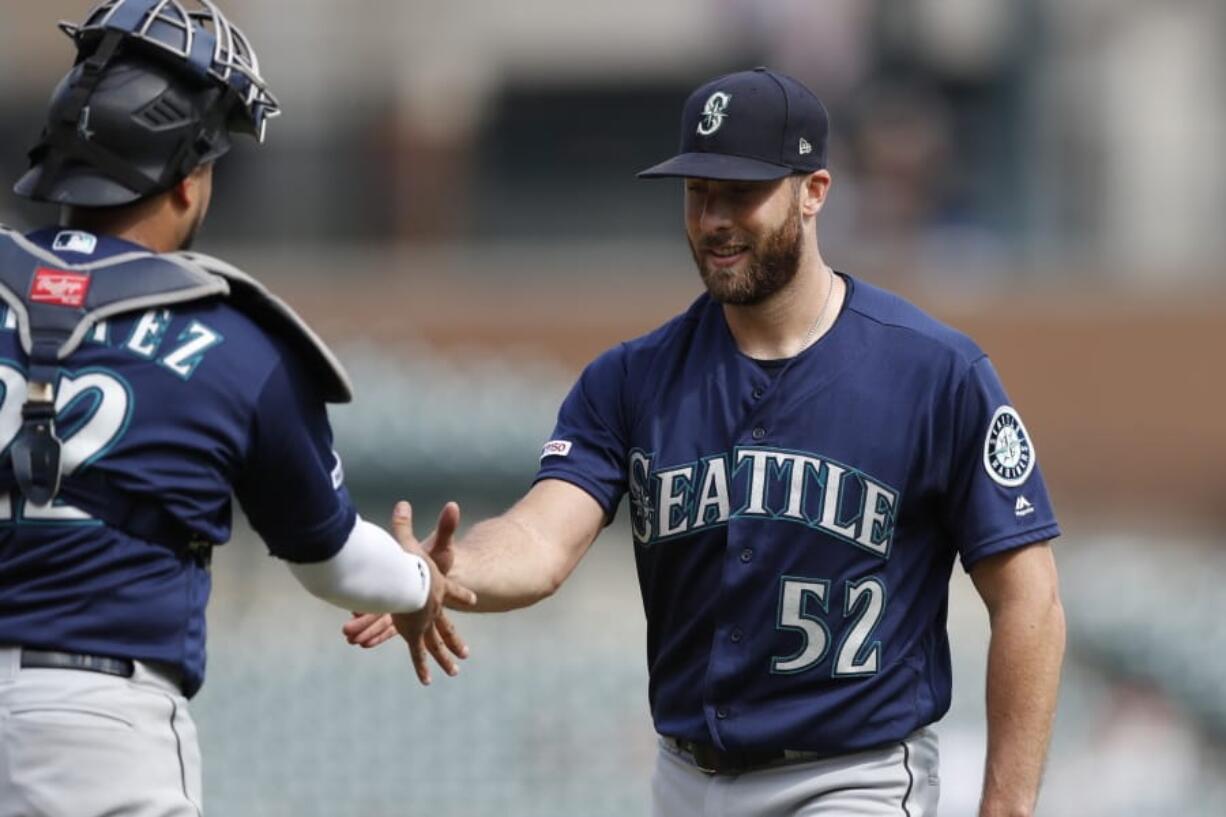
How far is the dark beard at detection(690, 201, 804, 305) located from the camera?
4.85 metres

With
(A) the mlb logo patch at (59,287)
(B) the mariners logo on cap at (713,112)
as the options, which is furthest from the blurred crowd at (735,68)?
(A) the mlb logo patch at (59,287)

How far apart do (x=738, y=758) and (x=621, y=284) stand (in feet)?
42.9

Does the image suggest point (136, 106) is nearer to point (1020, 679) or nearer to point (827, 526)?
point (827, 526)

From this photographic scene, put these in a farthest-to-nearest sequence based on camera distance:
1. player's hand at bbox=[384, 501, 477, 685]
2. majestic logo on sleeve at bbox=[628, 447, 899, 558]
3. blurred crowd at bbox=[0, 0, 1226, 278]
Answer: blurred crowd at bbox=[0, 0, 1226, 278]
majestic logo on sleeve at bbox=[628, 447, 899, 558]
player's hand at bbox=[384, 501, 477, 685]

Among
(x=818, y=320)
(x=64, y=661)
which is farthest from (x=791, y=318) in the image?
(x=64, y=661)

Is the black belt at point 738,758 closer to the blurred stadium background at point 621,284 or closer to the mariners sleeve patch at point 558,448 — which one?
the mariners sleeve patch at point 558,448

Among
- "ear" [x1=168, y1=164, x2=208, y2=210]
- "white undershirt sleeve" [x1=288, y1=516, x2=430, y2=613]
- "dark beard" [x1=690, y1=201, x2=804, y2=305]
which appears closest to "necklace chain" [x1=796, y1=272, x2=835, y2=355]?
"dark beard" [x1=690, y1=201, x2=804, y2=305]

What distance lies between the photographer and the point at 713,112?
492 centimetres

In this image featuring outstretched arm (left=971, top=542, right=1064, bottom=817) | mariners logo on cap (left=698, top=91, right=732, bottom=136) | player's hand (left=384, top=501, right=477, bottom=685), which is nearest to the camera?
player's hand (left=384, top=501, right=477, bottom=685)

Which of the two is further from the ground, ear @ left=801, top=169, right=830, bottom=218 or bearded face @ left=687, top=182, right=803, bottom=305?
ear @ left=801, top=169, right=830, bottom=218

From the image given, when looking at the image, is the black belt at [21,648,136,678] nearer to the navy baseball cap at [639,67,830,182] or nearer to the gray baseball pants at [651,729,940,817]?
the gray baseball pants at [651,729,940,817]

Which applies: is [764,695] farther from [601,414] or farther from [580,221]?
[580,221]

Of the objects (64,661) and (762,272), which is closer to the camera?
(64,661)

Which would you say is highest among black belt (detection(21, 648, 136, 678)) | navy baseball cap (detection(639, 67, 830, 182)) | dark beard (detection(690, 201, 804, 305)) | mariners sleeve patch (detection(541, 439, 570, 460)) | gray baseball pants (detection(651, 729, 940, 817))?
navy baseball cap (detection(639, 67, 830, 182))
